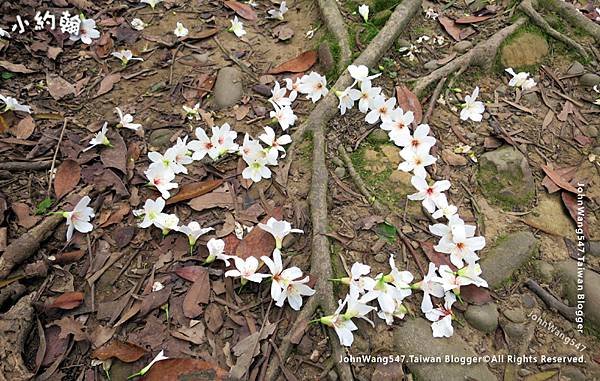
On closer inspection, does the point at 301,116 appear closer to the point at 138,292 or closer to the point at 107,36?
the point at 138,292

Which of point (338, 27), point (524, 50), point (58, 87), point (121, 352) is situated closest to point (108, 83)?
point (58, 87)

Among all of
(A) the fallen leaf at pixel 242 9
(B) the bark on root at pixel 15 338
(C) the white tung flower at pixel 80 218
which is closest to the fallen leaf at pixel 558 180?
(A) the fallen leaf at pixel 242 9

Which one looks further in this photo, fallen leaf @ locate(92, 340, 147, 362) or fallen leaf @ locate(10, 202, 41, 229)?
fallen leaf @ locate(10, 202, 41, 229)

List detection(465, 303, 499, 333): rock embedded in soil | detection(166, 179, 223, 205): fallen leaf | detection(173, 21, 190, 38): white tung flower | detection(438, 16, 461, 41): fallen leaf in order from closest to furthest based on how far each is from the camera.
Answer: detection(465, 303, 499, 333): rock embedded in soil
detection(166, 179, 223, 205): fallen leaf
detection(438, 16, 461, 41): fallen leaf
detection(173, 21, 190, 38): white tung flower

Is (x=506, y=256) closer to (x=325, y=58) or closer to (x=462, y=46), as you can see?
(x=462, y=46)

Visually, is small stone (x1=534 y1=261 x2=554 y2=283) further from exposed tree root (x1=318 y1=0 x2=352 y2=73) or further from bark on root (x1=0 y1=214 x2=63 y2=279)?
bark on root (x1=0 y1=214 x2=63 y2=279)

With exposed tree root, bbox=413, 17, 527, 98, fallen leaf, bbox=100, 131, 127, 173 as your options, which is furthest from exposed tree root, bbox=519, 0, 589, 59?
fallen leaf, bbox=100, 131, 127, 173
